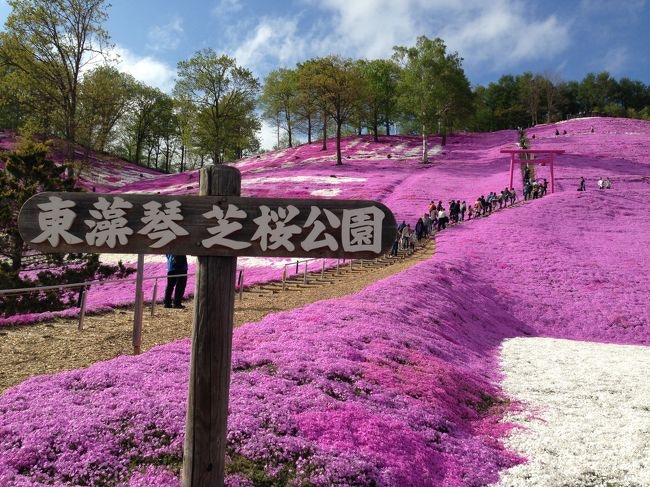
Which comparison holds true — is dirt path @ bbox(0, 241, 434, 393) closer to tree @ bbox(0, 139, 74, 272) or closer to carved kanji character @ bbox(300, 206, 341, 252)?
tree @ bbox(0, 139, 74, 272)

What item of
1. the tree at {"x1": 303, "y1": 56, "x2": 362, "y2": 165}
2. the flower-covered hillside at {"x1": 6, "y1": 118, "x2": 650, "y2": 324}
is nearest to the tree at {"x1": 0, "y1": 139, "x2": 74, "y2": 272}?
the flower-covered hillside at {"x1": 6, "y1": 118, "x2": 650, "y2": 324}

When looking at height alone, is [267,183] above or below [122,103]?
below

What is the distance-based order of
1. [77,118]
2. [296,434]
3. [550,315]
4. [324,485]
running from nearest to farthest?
[324,485] → [296,434] → [550,315] → [77,118]

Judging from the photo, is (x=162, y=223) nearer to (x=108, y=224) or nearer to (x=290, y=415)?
(x=108, y=224)

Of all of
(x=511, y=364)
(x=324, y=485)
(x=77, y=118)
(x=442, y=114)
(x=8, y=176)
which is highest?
(x=442, y=114)

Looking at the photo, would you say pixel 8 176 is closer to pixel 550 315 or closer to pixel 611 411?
pixel 611 411

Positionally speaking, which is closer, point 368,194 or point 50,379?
→ point 50,379

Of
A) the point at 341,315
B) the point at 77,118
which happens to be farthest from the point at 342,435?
the point at 77,118

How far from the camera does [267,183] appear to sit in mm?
44625

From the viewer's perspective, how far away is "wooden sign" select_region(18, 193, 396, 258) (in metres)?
3.63

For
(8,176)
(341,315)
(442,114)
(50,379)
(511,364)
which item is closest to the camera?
(50,379)

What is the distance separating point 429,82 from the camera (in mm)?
54938

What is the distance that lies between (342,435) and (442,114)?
2235 inches

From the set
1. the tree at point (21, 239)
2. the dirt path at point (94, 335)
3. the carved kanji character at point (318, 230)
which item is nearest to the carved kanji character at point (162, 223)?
the carved kanji character at point (318, 230)
